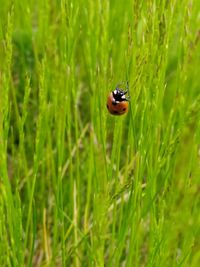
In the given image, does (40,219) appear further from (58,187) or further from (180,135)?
(180,135)

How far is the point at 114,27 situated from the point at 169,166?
72 cm

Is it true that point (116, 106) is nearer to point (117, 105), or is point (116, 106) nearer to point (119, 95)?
point (117, 105)

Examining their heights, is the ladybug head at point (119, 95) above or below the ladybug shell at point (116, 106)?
below

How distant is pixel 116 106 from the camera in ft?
3.27

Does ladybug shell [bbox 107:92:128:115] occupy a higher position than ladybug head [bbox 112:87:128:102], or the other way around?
ladybug shell [bbox 107:92:128:115]

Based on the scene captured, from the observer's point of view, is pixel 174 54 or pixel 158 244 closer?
pixel 158 244

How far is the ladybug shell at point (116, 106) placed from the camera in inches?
38.5

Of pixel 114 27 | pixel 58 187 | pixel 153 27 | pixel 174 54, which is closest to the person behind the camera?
pixel 153 27

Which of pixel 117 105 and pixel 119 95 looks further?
pixel 119 95

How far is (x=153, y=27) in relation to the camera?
2.97ft

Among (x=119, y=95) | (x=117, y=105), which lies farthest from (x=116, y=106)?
(x=119, y=95)

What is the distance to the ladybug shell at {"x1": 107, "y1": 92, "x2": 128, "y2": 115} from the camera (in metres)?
0.98

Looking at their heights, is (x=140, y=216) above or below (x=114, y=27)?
below

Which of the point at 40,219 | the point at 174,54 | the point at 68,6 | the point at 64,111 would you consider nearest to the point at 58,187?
the point at 64,111
